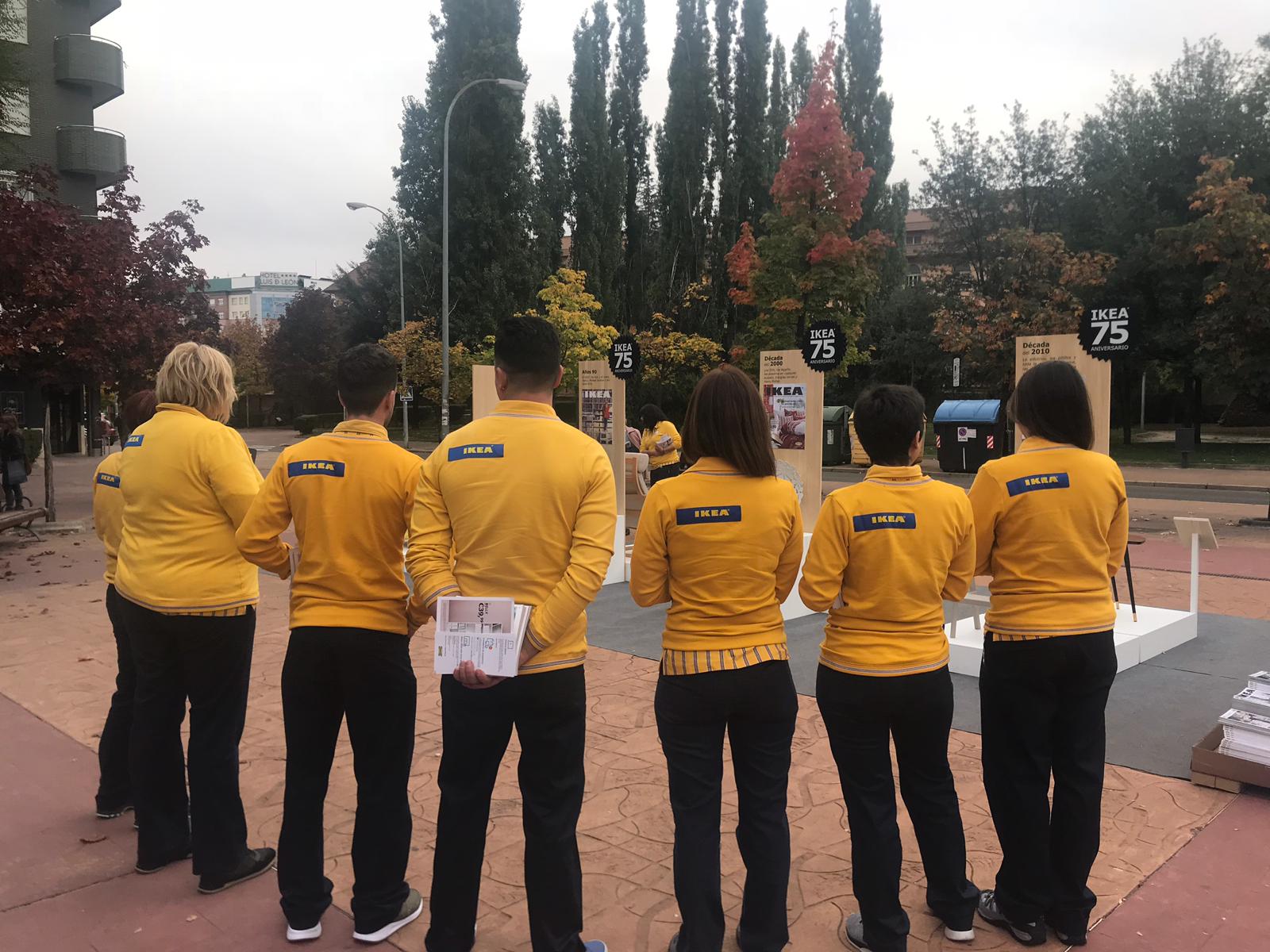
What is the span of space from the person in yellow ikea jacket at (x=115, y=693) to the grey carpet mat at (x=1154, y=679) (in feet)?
10.4

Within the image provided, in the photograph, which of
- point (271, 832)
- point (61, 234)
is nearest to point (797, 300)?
point (61, 234)

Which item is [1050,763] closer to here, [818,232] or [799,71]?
[818,232]

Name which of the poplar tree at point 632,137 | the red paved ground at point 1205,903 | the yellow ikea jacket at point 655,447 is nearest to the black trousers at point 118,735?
the red paved ground at point 1205,903

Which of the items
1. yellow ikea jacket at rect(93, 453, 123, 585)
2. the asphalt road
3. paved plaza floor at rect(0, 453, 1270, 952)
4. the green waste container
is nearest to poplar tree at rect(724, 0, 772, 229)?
the green waste container

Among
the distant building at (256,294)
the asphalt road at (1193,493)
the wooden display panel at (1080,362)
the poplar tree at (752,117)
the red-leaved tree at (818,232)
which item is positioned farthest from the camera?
the distant building at (256,294)

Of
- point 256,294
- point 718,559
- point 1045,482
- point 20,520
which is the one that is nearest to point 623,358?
point 1045,482

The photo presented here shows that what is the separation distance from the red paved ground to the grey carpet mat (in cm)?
81

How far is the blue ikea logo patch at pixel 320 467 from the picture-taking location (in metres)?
2.95

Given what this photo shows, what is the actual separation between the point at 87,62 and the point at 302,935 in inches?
1383

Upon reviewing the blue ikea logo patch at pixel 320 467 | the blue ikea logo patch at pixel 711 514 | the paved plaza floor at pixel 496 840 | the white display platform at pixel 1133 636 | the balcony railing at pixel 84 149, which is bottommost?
the paved plaza floor at pixel 496 840

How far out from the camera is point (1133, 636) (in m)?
6.35

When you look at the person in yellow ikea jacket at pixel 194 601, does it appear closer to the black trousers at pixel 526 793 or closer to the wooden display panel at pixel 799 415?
the black trousers at pixel 526 793

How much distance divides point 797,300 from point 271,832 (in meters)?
24.5

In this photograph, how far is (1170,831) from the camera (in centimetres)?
385
